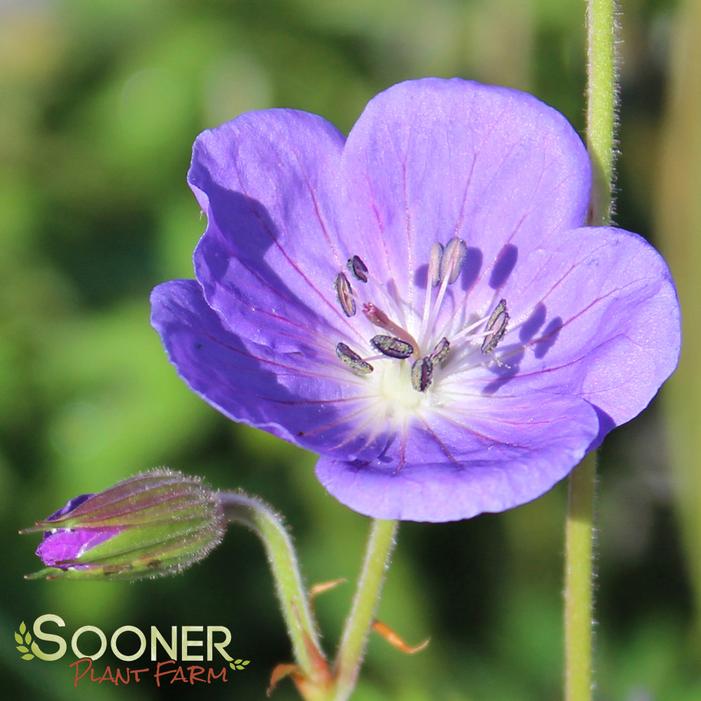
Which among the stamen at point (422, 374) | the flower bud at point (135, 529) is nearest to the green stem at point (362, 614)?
the flower bud at point (135, 529)

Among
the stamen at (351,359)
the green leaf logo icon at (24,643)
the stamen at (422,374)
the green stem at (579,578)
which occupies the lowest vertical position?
the green leaf logo icon at (24,643)

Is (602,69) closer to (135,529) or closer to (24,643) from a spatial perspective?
(135,529)

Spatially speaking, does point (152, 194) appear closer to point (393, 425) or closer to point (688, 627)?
point (393, 425)

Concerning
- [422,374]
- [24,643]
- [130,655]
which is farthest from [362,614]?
[130,655]

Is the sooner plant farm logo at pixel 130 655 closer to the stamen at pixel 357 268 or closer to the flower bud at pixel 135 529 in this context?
the flower bud at pixel 135 529

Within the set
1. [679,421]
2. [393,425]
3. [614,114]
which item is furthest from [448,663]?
→ [614,114]
